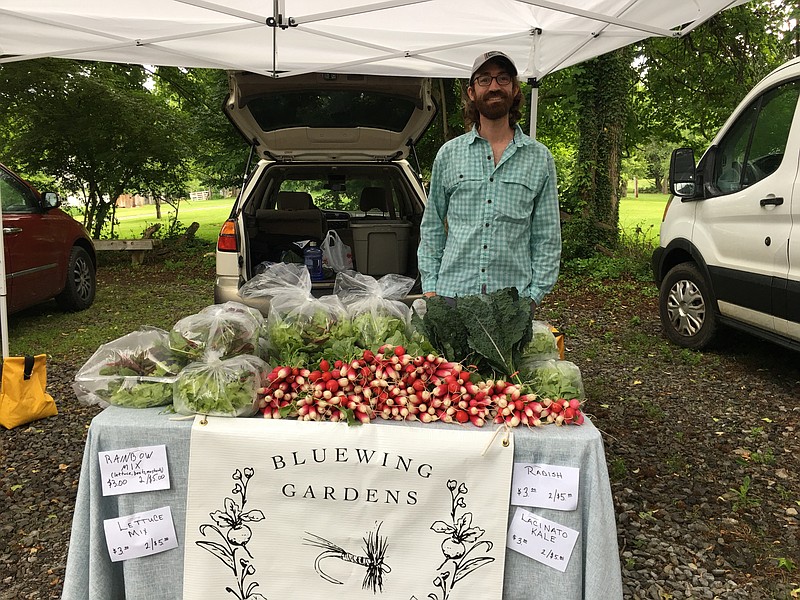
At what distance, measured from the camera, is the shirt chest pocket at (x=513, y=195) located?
7.97ft

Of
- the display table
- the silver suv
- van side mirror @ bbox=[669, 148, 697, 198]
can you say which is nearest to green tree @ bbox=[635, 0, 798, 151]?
van side mirror @ bbox=[669, 148, 697, 198]

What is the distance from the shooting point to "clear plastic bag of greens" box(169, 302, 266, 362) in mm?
1979

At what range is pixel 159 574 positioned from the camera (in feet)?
6.00

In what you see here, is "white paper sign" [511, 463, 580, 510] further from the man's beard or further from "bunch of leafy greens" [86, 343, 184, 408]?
the man's beard

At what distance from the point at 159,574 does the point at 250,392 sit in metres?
0.61

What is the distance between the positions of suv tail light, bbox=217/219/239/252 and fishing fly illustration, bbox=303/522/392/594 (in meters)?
2.94

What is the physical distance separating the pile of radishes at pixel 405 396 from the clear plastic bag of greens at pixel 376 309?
0.68ft

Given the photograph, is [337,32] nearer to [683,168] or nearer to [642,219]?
[683,168]

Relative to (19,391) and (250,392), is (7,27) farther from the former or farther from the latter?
(250,392)

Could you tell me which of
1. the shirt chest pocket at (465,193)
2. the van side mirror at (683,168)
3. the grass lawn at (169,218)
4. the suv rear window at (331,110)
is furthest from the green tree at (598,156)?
the shirt chest pocket at (465,193)

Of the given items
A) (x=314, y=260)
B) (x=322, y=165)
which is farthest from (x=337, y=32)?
(x=314, y=260)

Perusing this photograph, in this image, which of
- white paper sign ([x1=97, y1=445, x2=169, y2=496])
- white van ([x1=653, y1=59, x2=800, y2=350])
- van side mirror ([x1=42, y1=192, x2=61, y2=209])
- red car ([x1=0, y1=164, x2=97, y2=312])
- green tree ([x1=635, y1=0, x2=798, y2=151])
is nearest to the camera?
white paper sign ([x1=97, y1=445, x2=169, y2=496])

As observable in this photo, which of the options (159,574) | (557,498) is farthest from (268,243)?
(557,498)

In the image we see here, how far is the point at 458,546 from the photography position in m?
1.75
